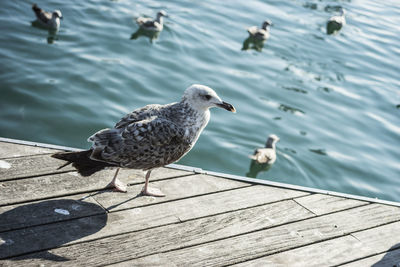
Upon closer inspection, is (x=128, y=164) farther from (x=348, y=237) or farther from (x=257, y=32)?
(x=257, y=32)

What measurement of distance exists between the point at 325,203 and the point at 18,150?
2887 mm

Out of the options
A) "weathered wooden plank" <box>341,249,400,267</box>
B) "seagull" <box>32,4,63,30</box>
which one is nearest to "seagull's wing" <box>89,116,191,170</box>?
"weathered wooden plank" <box>341,249,400,267</box>

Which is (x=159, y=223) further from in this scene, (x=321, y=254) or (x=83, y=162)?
(x=321, y=254)

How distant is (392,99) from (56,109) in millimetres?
7408

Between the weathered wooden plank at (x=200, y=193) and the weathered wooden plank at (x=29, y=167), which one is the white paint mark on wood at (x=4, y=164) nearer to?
the weathered wooden plank at (x=29, y=167)

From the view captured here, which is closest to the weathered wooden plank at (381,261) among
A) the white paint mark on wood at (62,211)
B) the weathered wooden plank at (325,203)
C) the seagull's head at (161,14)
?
the weathered wooden plank at (325,203)

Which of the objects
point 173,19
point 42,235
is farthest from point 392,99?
point 42,235

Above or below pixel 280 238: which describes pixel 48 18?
above

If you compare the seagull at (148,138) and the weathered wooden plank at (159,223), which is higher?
the seagull at (148,138)

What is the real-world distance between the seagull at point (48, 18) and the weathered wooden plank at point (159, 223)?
8.76 m

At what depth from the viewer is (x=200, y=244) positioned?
12.7ft

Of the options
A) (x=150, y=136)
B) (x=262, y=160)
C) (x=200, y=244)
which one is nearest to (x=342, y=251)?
(x=200, y=244)

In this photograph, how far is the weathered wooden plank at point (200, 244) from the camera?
3.58m

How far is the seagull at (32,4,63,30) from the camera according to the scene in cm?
1180
